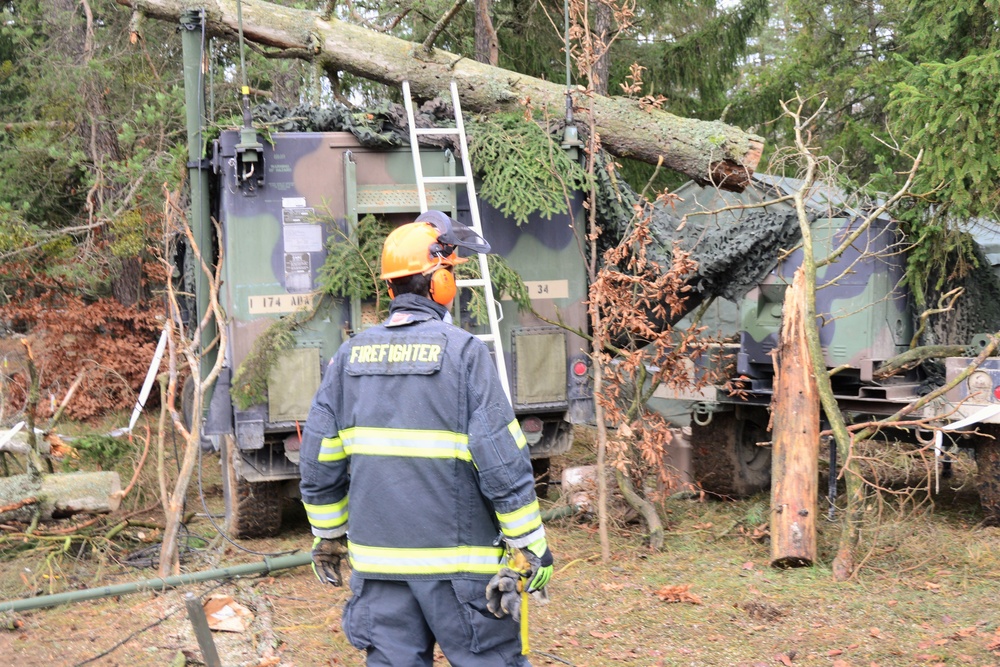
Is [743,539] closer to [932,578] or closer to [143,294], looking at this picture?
[932,578]

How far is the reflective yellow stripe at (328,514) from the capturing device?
3.40 meters

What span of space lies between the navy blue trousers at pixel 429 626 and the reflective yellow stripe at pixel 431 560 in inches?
1.6

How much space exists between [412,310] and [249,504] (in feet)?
13.2

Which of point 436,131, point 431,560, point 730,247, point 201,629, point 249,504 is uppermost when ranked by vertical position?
point 436,131

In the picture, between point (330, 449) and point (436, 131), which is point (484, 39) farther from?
point (330, 449)

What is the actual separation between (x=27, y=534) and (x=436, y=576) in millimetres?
4237

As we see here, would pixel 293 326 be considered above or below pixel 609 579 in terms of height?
above

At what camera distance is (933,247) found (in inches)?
289

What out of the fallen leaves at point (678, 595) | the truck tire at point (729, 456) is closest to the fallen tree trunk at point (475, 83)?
the truck tire at point (729, 456)

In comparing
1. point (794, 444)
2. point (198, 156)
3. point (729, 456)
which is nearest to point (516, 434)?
point (794, 444)

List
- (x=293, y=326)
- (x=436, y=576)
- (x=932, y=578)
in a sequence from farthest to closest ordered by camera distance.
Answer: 1. (x=293, y=326)
2. (x=932, y=578)
3. (x=436, y=576)

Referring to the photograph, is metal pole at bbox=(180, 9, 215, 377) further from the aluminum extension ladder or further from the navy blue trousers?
the navy blue trousers

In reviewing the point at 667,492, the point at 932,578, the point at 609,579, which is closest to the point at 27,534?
Result: the point at 609,579

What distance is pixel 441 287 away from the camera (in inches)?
132
